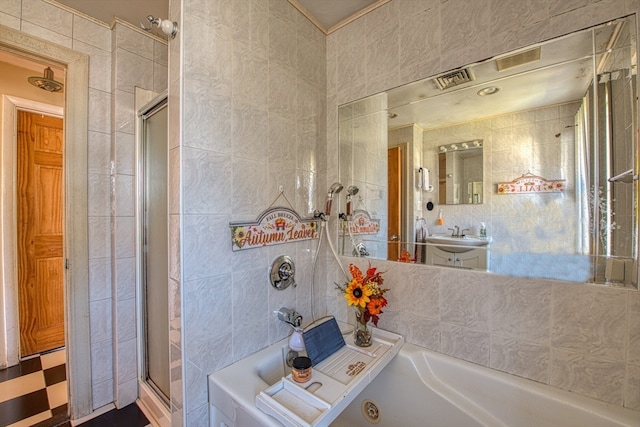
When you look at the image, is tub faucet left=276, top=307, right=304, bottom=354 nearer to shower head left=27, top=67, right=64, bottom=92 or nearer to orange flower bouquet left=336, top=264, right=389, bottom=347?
orange flower bouquet left=336, top=264, right=389, bottom=347

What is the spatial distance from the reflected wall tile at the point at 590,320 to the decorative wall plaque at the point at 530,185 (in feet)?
1.20

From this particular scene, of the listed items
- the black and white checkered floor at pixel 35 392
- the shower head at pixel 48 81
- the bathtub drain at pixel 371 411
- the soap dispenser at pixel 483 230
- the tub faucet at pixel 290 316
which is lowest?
the black and white checkered floor at pixel 35 392

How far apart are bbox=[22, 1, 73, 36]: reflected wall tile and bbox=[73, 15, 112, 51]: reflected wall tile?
0.02m

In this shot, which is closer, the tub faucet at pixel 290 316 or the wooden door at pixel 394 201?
the tub faucet at pixel 290 316

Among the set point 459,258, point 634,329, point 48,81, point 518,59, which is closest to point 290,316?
point 459,258

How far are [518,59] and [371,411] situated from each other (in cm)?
173

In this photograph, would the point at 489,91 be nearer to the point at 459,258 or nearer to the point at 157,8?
the point at 459,258

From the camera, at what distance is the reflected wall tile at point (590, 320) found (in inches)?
35.2

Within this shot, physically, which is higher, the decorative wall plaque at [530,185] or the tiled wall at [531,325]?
the decorative wall plaque at [530,185]

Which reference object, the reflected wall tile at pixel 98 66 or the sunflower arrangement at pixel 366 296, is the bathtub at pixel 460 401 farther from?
the reflected wall tile at pixel 98 66

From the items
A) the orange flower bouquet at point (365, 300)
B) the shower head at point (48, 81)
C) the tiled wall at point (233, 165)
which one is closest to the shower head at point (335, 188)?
the tiled wall at point (233, 165)

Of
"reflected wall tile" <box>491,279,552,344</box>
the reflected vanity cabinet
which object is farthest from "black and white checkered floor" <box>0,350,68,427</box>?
"reflected wall tile" <box>491,279,552,344</box>

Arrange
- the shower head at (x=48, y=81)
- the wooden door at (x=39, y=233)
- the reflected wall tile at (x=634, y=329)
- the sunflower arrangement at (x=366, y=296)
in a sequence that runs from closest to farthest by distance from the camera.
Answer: the reflected wall tile at (x=634, y=329), the sunflower arrangement at (x=366, y=296), the shower head at (x=48, y=81), the wooden door at (x=39, y=233)

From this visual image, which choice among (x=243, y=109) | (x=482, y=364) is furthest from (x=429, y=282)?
(x=243, y=109)
